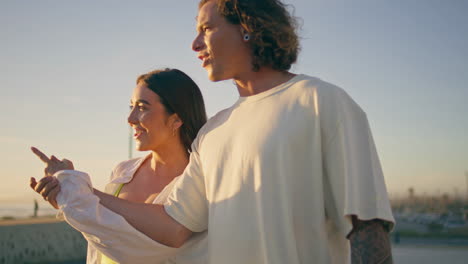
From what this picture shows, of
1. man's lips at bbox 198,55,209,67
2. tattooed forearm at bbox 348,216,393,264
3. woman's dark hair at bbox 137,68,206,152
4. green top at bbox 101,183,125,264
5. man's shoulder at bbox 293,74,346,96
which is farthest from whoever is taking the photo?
woman's dark hair at bbox 137,68,206,152

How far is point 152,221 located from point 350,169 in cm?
115

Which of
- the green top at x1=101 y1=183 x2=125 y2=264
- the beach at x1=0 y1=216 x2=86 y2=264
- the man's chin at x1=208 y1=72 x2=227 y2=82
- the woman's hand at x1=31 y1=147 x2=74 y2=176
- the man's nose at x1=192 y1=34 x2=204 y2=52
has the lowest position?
the beach at x1=0 y1=216 x2=86 y2=264

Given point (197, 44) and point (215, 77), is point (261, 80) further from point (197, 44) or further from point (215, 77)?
point (197, 44)

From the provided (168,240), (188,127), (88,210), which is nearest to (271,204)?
(168,240)

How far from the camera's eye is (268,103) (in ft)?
7.39

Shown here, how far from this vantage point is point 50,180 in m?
2.45

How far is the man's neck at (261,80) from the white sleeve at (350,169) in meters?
0.46

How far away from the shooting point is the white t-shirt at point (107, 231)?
8.02 feet

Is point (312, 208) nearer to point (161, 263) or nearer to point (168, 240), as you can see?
point (168, 240)

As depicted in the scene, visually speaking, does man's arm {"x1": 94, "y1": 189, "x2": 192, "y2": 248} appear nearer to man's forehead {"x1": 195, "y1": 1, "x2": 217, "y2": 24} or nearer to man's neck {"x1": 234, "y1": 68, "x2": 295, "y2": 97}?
man's neck {"x1": 234, "y1": 68, "x2": 295, "y2": 97}


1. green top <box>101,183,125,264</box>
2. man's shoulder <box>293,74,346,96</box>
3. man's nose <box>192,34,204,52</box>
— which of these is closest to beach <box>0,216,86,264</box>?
green top <box>101,183,125,264</box>

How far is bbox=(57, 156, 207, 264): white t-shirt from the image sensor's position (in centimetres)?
244

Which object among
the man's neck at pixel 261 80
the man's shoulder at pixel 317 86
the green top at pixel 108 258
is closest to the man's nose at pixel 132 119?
the green top at pixel 108 258

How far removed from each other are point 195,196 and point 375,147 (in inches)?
39.3
